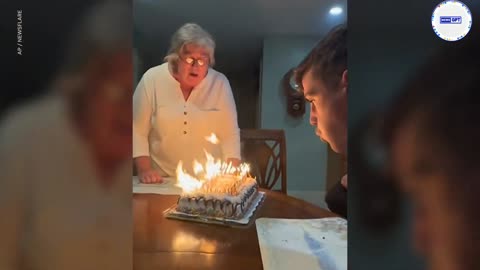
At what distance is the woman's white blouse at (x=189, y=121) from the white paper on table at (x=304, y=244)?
0.16m

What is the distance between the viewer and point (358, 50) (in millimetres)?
286

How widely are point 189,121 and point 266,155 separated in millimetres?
177

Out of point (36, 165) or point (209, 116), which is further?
point (209, 116)

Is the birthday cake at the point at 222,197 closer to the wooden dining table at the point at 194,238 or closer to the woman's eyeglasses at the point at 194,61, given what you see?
the wooden dining table at the point at 194,238

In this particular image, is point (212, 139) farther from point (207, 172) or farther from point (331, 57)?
point (331, 57)

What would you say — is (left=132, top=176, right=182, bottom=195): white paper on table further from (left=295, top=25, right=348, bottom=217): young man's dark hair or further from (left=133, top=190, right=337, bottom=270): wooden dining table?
(left=295, top=25, right=348, bottom=217): young man's dark hair

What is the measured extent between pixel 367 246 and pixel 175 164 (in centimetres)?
38

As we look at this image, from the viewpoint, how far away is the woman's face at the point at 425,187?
289mm

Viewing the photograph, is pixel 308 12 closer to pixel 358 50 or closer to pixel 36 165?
pixel 358 50

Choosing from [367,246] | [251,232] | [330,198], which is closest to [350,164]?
[367,246]

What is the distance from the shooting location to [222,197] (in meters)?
0.70

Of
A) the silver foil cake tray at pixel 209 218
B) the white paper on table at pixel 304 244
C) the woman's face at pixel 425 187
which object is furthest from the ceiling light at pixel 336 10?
the silver foil cake tray at pixel 209 218

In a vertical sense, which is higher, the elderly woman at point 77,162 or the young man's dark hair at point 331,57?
the young man's dark hair at point 331,57
